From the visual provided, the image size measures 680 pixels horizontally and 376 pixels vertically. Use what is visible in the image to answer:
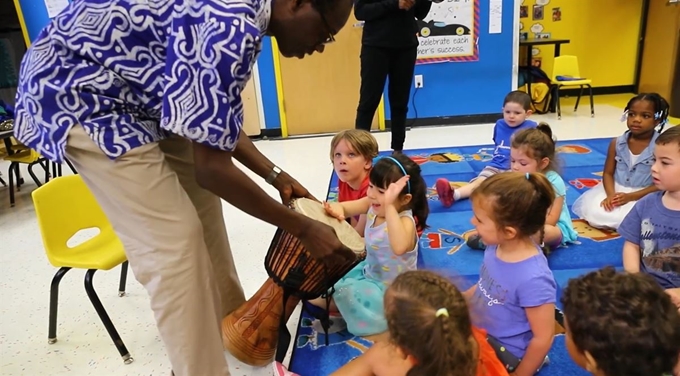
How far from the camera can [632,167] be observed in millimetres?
2152

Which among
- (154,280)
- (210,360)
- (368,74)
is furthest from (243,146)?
(368,74)

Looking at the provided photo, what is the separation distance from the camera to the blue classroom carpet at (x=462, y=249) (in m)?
1.46

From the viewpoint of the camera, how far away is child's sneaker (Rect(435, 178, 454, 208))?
2.55 metres

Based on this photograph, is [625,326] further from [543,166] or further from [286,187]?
[543,166]

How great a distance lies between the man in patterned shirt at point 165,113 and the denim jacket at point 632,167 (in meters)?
1.67

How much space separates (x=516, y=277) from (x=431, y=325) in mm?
450

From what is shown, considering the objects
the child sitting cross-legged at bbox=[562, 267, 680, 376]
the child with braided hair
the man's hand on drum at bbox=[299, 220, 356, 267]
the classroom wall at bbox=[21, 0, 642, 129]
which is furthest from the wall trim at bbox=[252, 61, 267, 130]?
the child sitting cross-legged at bbox=[562, 267, 680, 376]

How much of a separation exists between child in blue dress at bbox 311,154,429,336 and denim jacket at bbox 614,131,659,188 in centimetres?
111

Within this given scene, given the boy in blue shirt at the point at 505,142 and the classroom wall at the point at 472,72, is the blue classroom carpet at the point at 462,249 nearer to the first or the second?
the boy in blue shirt at the point at 505,142

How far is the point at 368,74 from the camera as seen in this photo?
2889 millimetres

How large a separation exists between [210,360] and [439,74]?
4020mm

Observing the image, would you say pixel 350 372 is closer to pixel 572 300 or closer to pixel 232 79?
pixel 572 300

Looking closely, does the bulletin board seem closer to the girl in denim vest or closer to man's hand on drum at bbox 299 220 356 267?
the girl in denim vest

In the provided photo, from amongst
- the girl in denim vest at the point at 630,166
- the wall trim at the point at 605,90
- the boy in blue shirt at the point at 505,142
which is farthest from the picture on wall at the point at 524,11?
the girl in denim vest at the point at 630,166
